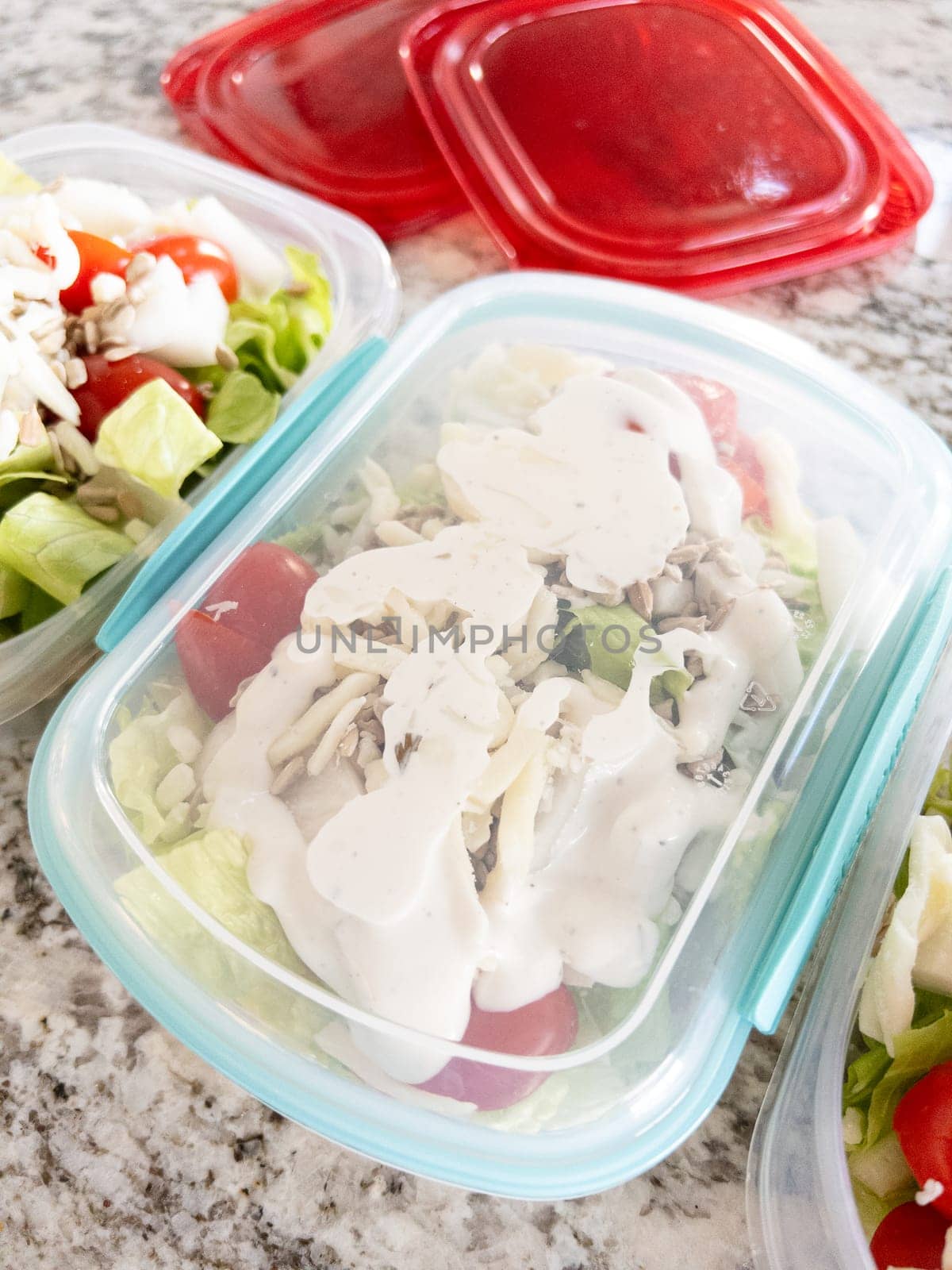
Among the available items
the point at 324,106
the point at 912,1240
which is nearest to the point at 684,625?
the point at 912,1240

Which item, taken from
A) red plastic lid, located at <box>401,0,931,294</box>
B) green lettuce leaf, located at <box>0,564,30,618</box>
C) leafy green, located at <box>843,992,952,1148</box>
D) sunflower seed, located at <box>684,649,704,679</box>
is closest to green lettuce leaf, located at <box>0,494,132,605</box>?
green lettuce leaf, located at <box>0,564,30,618</box>

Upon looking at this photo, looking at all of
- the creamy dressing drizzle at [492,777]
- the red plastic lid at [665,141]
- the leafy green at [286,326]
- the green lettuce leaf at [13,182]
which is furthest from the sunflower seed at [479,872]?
the green lettuce leaf at [13,182]

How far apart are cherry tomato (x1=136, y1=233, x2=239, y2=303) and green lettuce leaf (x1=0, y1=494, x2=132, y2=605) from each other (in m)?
0.29

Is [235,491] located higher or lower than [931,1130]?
higher

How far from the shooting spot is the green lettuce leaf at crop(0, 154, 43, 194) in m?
1.11

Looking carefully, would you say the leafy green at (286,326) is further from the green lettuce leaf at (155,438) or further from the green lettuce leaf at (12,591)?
the green lettuce leaf at (12,591)

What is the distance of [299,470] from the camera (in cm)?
92

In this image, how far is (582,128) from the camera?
1.30 meters

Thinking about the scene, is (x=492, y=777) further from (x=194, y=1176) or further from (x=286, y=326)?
(x=286, y=326)

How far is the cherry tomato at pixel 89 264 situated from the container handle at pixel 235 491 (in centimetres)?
23

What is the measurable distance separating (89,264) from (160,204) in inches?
10.3

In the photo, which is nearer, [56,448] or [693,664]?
[693,664]

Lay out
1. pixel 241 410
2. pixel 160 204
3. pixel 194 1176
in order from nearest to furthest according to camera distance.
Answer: pixel 194 1176 → pixel 241 410 → pixel 160 204

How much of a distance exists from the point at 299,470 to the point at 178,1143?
0.54 meters
